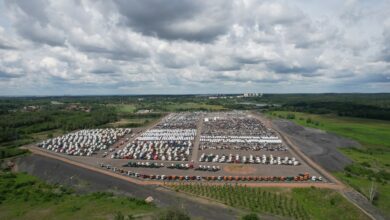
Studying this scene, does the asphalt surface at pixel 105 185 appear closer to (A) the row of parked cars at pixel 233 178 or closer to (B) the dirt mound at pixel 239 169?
(A) the row of parked cars at pixel 233 178

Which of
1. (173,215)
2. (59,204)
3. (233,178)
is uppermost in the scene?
(173,215)

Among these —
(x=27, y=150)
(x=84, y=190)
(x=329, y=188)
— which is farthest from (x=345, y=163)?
(x=27, y=150)

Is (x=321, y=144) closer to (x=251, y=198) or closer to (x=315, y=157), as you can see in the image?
(x=315, y=157)

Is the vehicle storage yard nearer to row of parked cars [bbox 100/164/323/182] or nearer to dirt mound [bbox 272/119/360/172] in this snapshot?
row of parked cars [bbox 100/164/323/182]

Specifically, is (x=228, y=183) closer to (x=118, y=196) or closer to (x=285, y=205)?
(x=285, y=205)

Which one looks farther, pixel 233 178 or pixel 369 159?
pixel 369 159

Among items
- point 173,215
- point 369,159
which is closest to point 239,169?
point 173,215
